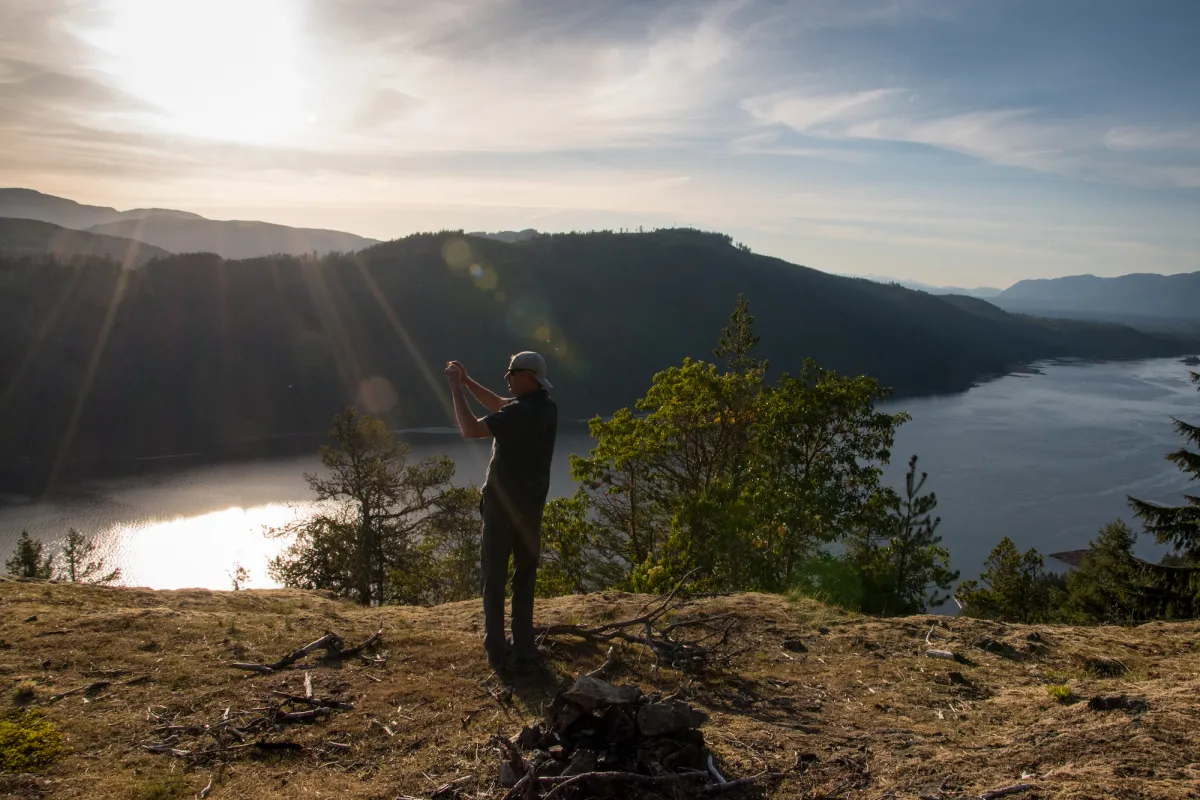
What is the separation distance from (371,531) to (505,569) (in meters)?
20.1

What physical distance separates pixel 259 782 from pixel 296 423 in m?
112

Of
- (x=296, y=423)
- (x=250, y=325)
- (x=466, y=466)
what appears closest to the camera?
(x=466, y=466)

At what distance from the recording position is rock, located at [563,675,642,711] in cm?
361

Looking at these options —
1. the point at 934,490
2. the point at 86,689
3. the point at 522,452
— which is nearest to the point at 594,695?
the point at 522,452

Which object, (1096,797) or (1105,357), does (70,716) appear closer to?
(1096,797)

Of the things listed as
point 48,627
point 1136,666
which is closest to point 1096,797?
point 1136,666

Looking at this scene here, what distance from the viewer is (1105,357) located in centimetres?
18688

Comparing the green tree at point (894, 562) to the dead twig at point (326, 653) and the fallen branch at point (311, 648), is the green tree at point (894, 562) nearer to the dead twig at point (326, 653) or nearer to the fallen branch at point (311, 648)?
the dead twig at point (326, 653)

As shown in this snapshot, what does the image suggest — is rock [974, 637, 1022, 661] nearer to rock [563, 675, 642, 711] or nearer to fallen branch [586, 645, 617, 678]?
fallen branch [586, 645, 617, 678]

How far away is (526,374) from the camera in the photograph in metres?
5.01

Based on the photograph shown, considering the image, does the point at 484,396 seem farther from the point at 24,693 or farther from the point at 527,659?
the point at 24,693

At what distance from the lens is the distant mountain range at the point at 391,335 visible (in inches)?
4072

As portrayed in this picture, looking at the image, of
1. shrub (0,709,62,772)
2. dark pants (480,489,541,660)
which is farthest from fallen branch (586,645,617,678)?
shrub (0,709,62,772)

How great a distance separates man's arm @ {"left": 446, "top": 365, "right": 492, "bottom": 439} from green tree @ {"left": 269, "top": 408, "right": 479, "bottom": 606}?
19.3 metres
